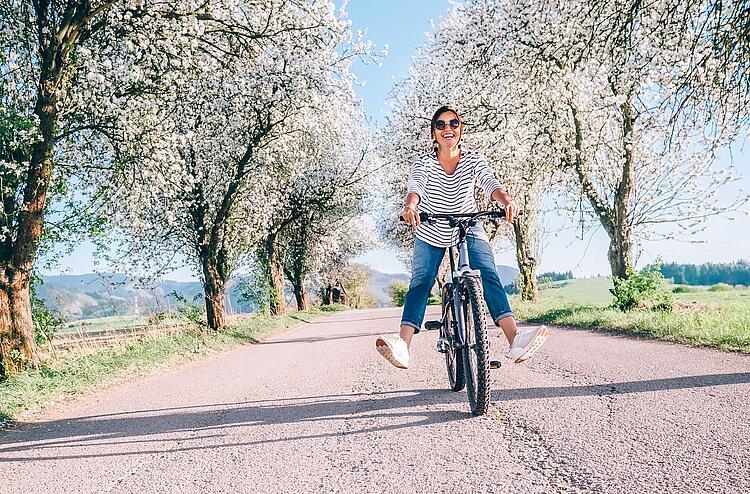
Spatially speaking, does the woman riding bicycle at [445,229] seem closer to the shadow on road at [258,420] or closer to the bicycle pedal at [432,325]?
the bicycle pedal at [432,325]

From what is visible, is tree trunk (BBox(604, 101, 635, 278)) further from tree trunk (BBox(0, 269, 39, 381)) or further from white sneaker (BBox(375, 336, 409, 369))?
tree trunk (BBox(0, 269, 39, 381))

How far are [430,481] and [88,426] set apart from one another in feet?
12.3

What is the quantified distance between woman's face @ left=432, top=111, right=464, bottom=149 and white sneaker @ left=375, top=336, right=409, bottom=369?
5.94 ft

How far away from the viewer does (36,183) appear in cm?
971

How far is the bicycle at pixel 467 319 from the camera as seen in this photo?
4398 mm

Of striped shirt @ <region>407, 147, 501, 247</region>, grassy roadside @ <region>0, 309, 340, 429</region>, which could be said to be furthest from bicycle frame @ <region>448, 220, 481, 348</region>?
grassy roadside @ <region>0, 309, 340, 429</region>

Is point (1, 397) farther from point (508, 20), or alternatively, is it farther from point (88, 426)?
point (508, 20)

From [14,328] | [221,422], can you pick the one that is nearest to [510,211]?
[221,422]

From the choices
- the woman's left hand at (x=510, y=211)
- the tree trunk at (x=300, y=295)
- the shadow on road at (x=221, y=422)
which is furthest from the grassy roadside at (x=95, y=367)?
the tree trunk at (x=300, y=295)

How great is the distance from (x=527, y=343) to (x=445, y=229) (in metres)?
1.20

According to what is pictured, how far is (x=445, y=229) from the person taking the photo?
502 centimetres

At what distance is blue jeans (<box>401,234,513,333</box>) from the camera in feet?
15.9

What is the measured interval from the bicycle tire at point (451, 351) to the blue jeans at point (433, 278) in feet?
0.68

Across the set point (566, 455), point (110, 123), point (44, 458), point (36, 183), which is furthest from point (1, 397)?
point (566, 455)
